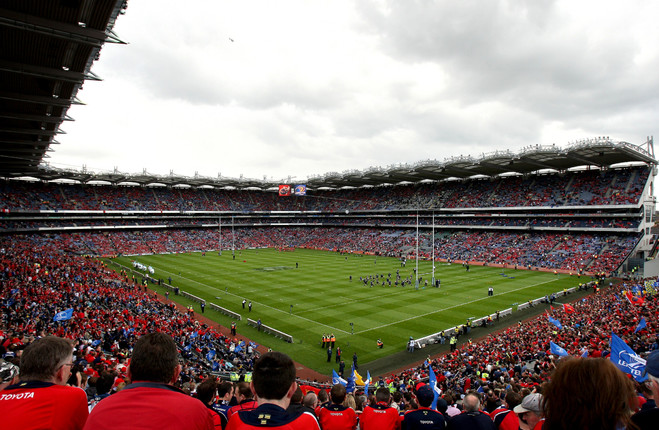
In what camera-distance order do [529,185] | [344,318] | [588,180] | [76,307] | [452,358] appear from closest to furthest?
A: [452,358] < [76,307] < [344,318] < [588,180] < [529,185]

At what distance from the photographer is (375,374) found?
20562 millimetres

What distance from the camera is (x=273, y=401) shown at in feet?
9.99

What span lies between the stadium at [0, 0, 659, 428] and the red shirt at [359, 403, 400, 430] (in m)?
6.90

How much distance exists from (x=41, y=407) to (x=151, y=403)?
1166mm

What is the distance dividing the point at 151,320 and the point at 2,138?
20.8 meters

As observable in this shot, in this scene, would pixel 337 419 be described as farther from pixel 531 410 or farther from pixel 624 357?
pixel 624 357

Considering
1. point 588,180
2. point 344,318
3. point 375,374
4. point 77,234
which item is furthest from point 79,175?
point 588,180

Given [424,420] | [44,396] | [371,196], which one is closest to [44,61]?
[44,396]

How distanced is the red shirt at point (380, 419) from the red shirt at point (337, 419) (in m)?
0.45

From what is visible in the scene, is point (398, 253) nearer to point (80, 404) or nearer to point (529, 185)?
point (529, 185)

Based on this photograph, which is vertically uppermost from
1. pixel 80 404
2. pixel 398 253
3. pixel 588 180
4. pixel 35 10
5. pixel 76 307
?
pixel 35 10

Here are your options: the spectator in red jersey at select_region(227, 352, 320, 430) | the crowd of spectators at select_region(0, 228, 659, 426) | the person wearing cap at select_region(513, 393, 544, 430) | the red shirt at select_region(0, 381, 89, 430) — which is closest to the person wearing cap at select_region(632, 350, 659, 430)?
the person wearing cap at select_region(513, 393, 544, 430)

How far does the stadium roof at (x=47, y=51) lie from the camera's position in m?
13.7

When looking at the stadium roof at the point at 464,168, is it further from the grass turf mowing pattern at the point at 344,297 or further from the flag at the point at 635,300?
the flag at the point at 635,300
